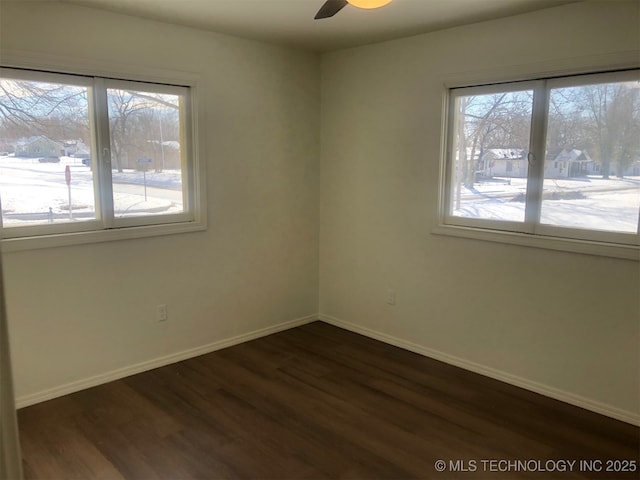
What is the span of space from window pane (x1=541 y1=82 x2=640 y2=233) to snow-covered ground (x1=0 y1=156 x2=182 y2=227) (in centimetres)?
270

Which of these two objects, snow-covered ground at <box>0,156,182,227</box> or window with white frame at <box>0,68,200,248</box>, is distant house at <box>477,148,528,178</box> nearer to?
window with white frame at <box>0,68,200,248</box>

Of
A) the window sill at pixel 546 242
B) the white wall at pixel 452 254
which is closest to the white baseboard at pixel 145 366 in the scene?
the white wall at pixel 452 254

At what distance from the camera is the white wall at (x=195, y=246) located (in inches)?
118

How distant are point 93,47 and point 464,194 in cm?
270

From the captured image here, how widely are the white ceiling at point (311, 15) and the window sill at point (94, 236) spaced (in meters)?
1.41

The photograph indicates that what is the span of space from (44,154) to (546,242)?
10.5ft

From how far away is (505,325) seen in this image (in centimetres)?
337

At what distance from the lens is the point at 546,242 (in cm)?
311

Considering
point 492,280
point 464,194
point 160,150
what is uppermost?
point 160,150

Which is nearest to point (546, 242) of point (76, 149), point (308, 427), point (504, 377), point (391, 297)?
point (504, 377)

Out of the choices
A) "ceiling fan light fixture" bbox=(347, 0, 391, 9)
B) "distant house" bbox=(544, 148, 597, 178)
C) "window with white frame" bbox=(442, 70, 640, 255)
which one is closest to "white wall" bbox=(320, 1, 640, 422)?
"window with white frame" bbox=(442, 70, 640, 255)

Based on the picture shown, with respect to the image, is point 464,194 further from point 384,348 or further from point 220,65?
point 220,65

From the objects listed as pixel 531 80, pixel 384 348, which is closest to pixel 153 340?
pixel 384 348

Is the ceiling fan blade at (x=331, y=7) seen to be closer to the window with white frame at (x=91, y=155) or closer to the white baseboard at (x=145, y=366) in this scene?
the window with white frame at (x=91, y=155)
